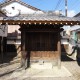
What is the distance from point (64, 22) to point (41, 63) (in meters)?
3.58

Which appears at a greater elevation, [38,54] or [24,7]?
[24,7]

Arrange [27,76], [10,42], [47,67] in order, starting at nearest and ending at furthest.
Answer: [27,76] → [47,67] → [10,42]

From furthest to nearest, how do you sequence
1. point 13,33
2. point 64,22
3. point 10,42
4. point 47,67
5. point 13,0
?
point 13,0 → point 13,33 → point 10,42 → point 47,67 → point 64,22

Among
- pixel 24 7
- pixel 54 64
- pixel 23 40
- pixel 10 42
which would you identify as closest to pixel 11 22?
pixel 23 40

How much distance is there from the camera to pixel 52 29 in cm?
1656

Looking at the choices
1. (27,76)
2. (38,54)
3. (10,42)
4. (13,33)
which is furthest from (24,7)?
(27,76)

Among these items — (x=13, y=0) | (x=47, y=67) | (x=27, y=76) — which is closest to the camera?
(x=27, y=76)

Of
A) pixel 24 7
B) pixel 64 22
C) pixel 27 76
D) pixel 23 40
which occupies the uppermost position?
pixel 24 7

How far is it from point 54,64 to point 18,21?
426 cm

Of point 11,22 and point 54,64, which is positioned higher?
point 11,22

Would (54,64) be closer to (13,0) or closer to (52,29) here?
(52,29)

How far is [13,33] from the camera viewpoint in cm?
Answer: 3484

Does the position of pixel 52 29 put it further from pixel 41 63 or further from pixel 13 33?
pixel 13 33

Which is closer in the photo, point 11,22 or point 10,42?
point 11,22
